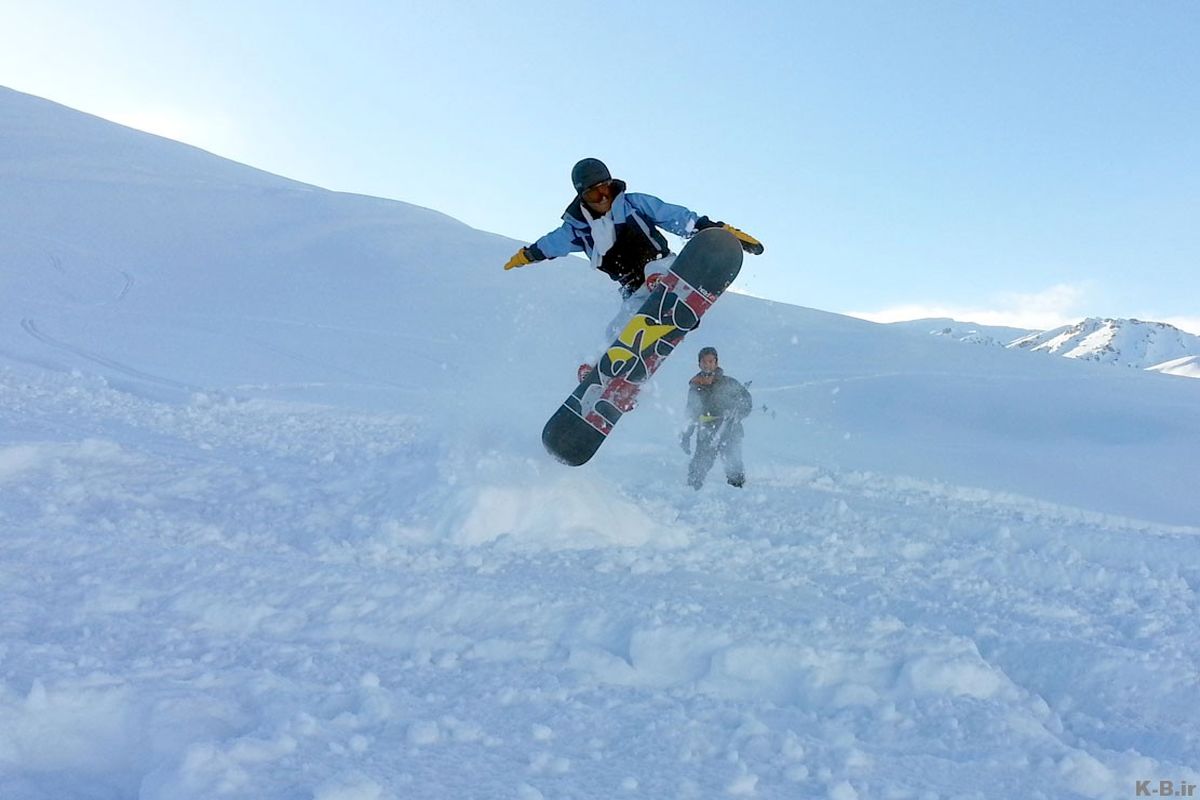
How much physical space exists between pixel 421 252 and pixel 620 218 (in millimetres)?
12750

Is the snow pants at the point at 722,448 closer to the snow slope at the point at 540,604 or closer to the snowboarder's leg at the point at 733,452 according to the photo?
the snowboarder's leg at the point at 733,452

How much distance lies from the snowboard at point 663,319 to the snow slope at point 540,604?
2.29ft

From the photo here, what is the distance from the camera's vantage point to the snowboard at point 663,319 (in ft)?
19.1

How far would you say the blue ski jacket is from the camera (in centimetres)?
597

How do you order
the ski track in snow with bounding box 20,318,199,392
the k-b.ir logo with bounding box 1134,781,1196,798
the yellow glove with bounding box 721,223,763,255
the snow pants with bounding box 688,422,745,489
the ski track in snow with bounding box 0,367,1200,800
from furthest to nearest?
the ski track in snow with bounding box 20,318,199,392, the snow pants with bounding box 688,422,745,489, the yellow glove with bounding box 721,223,763,255, the k-b.ir logo with bounding box 1134,781,1196,798, the ski track in snow with bounding box 0,367,1200,800

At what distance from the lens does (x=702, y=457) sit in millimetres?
6637

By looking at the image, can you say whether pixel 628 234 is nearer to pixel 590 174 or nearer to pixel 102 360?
pixel 590 174

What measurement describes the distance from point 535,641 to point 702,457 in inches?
155

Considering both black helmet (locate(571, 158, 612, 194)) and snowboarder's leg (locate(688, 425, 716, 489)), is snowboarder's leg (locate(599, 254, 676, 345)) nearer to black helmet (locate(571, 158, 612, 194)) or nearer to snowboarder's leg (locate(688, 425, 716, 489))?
black helmet (locate(571, 158, 612, 194))

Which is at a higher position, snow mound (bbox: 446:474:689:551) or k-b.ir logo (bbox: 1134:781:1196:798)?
snow mound (bbox: 446:474:689:551)

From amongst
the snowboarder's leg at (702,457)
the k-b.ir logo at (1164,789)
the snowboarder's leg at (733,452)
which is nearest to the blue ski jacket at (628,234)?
the snowboarder's leg at (702,457)

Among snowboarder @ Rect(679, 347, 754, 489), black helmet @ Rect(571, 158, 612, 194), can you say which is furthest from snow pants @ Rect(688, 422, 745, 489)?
black helmet @ Rect(571, 158, 612, 194)

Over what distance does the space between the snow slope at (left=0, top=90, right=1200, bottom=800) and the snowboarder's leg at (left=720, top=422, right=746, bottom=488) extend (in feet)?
0.64

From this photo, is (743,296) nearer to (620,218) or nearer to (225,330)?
(225,330)
